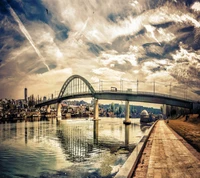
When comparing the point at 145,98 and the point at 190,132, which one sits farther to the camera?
the point at 145,98

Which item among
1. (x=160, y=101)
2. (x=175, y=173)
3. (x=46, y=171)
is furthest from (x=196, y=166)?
(x=160, y=101)

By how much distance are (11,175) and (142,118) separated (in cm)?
11890

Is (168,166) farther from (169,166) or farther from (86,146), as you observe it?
(86,146)

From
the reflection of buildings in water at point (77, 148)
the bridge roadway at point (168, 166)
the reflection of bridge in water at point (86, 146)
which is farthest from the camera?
the reflection of bridge in water at point (86, 146)

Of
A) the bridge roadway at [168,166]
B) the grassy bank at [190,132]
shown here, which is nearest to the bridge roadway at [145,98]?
the grassy bank at [190,132]

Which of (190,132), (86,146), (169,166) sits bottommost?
(86,146)

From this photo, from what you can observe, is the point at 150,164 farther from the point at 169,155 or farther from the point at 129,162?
the point at 169,155

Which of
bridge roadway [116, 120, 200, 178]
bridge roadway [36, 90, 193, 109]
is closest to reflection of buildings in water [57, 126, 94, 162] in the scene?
bridge roadway [116, 120, 200, 178]

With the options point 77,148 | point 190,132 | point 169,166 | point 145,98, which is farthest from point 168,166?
point 145,98

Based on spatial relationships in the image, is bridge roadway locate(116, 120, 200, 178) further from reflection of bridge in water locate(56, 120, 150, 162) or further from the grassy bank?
reflection of bridge in water locate(56, 120, 150, 162)

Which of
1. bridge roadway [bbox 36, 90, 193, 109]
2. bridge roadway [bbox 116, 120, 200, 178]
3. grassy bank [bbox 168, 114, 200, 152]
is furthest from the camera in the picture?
bridge roadway [bbox 36, 90, 193, 109]

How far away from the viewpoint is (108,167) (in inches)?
723

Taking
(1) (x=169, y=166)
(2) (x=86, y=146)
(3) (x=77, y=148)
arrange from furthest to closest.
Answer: (2) (x=86, y=146) < (3) (x=77, y=148) < (1) (x=169, y=166)

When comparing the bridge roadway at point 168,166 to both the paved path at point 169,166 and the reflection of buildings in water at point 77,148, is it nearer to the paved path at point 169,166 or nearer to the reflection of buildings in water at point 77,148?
the paved path at point 169,166
